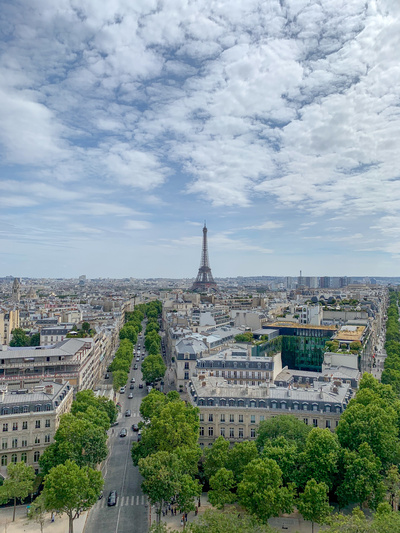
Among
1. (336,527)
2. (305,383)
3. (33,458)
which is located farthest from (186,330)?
(336,527)

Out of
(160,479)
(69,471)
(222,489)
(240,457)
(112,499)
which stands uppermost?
(240,457)

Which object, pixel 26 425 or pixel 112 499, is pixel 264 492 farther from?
pixel 26 425

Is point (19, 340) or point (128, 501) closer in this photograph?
point (128, 501)

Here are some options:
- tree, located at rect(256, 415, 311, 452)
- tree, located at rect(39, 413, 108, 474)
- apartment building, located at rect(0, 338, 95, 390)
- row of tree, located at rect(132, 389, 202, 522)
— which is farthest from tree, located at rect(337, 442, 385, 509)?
apartment building, located at rect(0, 338, 95, 390)

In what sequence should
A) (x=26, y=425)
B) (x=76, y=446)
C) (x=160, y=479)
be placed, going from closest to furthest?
1. (x=160, y=479)
2. (x=76, y=446)
3. (x=26, y=425)

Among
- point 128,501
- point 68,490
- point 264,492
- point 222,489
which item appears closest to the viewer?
point 264,492

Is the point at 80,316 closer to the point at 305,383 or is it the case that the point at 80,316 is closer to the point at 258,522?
the point at 305,383

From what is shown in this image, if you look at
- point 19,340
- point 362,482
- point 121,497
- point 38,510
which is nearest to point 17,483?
point 38,510
